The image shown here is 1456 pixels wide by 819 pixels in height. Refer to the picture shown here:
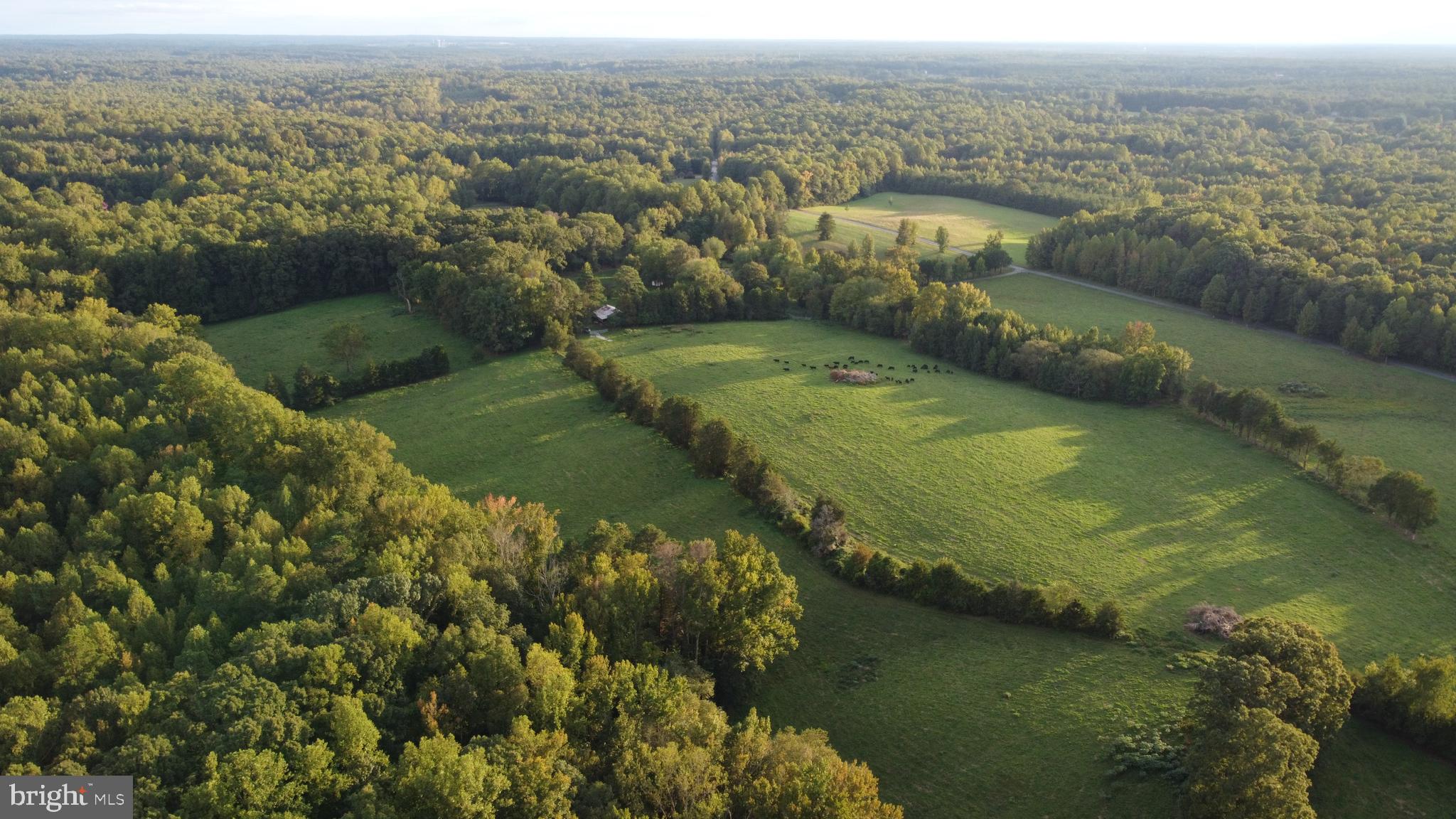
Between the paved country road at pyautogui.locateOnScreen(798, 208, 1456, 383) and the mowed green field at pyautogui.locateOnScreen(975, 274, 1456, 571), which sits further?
the paved country road at pyautogui.locateOnScreen(798, 208, 1456, 383)

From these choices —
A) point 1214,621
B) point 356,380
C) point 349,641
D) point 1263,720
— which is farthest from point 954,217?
point 349,641

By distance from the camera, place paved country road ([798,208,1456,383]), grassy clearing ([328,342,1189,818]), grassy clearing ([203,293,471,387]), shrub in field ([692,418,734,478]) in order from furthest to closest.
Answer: grassy clearing ([203,293,471,387])
paved country road ([798,208,1456,383])
shrub in field ([692,418,734,478])
grassy clearing ([328,342,1189,818])

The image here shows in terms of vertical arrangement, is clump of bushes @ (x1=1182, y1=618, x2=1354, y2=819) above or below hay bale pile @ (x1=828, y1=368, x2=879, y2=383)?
above

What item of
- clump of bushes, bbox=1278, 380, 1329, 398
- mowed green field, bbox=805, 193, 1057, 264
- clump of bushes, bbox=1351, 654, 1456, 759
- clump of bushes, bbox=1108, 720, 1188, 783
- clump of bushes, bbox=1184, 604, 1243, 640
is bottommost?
clump of bushes, bbox=1108, 720, 1188, 783

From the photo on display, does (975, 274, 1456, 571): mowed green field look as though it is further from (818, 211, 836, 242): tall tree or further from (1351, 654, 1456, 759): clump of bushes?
(818, 211, 836, 242): tall tree

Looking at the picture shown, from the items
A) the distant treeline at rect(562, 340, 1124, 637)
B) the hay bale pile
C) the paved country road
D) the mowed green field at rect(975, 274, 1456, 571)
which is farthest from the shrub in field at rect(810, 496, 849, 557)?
the paved country road

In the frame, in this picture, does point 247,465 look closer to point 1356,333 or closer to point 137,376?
point 137,376
